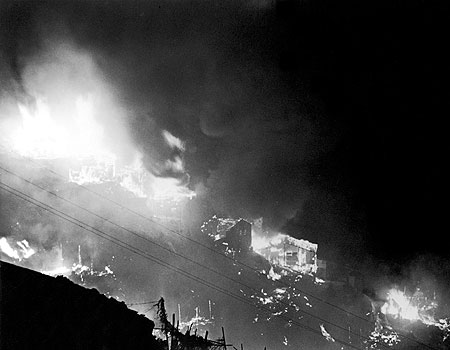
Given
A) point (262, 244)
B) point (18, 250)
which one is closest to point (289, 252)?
point (262, 244)

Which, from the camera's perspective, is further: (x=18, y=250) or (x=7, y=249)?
(x=18, y=250)

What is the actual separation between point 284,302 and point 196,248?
29.1 metres

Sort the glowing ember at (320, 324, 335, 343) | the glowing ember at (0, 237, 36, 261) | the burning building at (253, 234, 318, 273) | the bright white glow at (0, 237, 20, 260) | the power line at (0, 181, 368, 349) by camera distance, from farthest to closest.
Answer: the burning building at (253, 234, 318, 273) < the glowing ember at (320, 324, 335, 343) < the power line at (0, 181, 368, 349) < the glowing ember at (0, 237, 36, 261) < the bright white glow at (0, 237, 20, 260)

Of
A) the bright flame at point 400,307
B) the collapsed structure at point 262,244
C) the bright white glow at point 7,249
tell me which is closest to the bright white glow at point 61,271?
the bright white glow at point 7,249

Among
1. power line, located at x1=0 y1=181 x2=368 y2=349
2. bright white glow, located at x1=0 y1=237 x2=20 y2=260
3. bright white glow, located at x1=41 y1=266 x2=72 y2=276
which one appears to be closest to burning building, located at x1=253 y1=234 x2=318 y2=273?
power line, located at x1=0 y1=181 x2=368 y2=349

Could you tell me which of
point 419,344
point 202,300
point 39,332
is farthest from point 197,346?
point 419,344

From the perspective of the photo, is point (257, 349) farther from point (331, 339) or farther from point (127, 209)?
point (127, 209)

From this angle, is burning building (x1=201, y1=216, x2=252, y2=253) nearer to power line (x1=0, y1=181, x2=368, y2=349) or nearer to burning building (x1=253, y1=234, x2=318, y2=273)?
burning building (x1=253, y1=234, x2=318, y2=273)

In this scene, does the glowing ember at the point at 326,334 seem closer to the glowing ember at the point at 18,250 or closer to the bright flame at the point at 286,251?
the bright flame at the point at 286,251

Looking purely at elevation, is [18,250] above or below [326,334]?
below

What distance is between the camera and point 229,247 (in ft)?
325

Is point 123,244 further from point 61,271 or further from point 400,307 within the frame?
point 400,307

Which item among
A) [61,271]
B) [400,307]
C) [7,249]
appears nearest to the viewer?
[7,249]

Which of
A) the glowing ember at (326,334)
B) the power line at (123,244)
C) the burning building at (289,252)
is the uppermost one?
the burning building at (289,252)
